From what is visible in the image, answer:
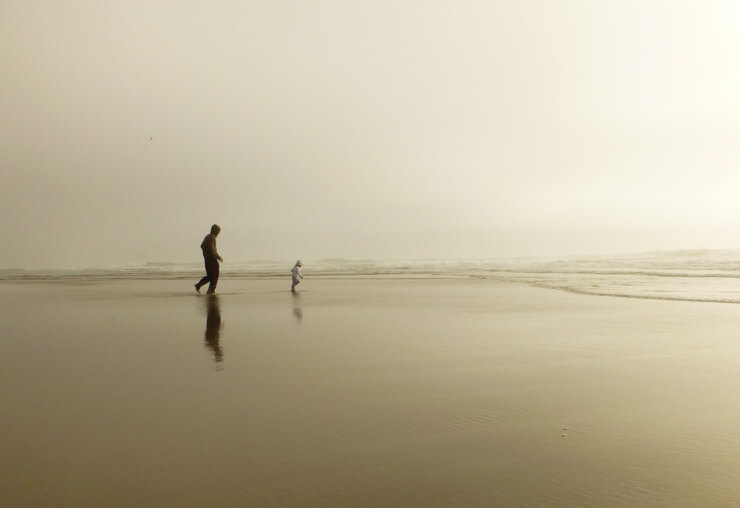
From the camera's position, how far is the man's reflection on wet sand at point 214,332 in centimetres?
589

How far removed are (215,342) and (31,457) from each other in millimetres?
3909

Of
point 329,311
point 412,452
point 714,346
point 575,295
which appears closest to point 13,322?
point 329,311

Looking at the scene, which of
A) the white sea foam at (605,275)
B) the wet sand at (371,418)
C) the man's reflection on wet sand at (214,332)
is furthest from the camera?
the white sea foam at (605,275)

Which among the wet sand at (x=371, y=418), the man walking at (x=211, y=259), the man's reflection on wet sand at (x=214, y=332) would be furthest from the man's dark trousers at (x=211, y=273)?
the wet sand at (x=371, y=418)

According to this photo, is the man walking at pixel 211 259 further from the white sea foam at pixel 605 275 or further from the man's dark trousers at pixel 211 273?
the white sea foam at pixel 605 275

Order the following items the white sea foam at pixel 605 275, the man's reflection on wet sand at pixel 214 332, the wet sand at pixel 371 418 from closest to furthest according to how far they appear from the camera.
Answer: the wet sand at pixel 371 418, the man's reflection on wet sand at pixel 214 332, the white sea foam at pixel 605 275

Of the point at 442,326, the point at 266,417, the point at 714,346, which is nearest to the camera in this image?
the point at 266,417

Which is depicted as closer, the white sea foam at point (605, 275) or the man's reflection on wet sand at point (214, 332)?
the man's reflection on wet sand at point (214, 332)

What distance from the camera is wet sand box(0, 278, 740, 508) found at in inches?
95.8

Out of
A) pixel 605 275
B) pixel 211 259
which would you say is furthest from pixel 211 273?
pixel 605 275

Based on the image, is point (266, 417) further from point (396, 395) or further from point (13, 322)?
point (13, 322)

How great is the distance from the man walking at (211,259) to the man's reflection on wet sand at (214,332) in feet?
15.8

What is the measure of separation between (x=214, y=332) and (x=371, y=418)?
4616 millimetres

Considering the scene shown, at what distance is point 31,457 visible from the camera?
9.05ft
